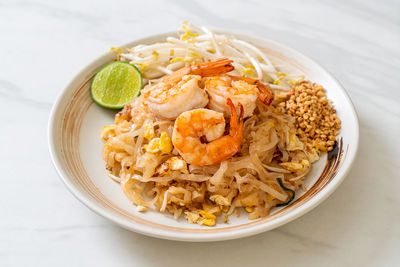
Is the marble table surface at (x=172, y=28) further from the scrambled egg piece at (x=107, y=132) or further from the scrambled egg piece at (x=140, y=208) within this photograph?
the scrambled egg piece at (x=107, y=132)

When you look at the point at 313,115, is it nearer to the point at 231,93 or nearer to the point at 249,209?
the point at 231,93

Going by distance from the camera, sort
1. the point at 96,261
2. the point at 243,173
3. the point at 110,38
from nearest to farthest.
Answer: the point at 96,261 → the point at 243,173 → the point at 110,38

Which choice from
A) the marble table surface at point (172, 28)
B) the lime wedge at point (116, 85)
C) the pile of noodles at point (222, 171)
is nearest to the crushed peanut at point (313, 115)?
the pile of noodles at point (222, 171)

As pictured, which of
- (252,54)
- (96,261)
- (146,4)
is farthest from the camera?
(146,4)

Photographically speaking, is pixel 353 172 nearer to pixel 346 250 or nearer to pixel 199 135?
pixel 346 250

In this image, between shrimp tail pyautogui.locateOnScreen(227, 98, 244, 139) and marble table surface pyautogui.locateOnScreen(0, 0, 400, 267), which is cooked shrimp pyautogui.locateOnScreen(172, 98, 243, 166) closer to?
shrimp tail pyautogui.locateOnScreen(227, 98, 244, 139)

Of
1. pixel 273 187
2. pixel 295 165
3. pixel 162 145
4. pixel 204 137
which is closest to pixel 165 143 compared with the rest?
pixel 162 145

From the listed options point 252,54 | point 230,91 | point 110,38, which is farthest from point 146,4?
point 230,91
